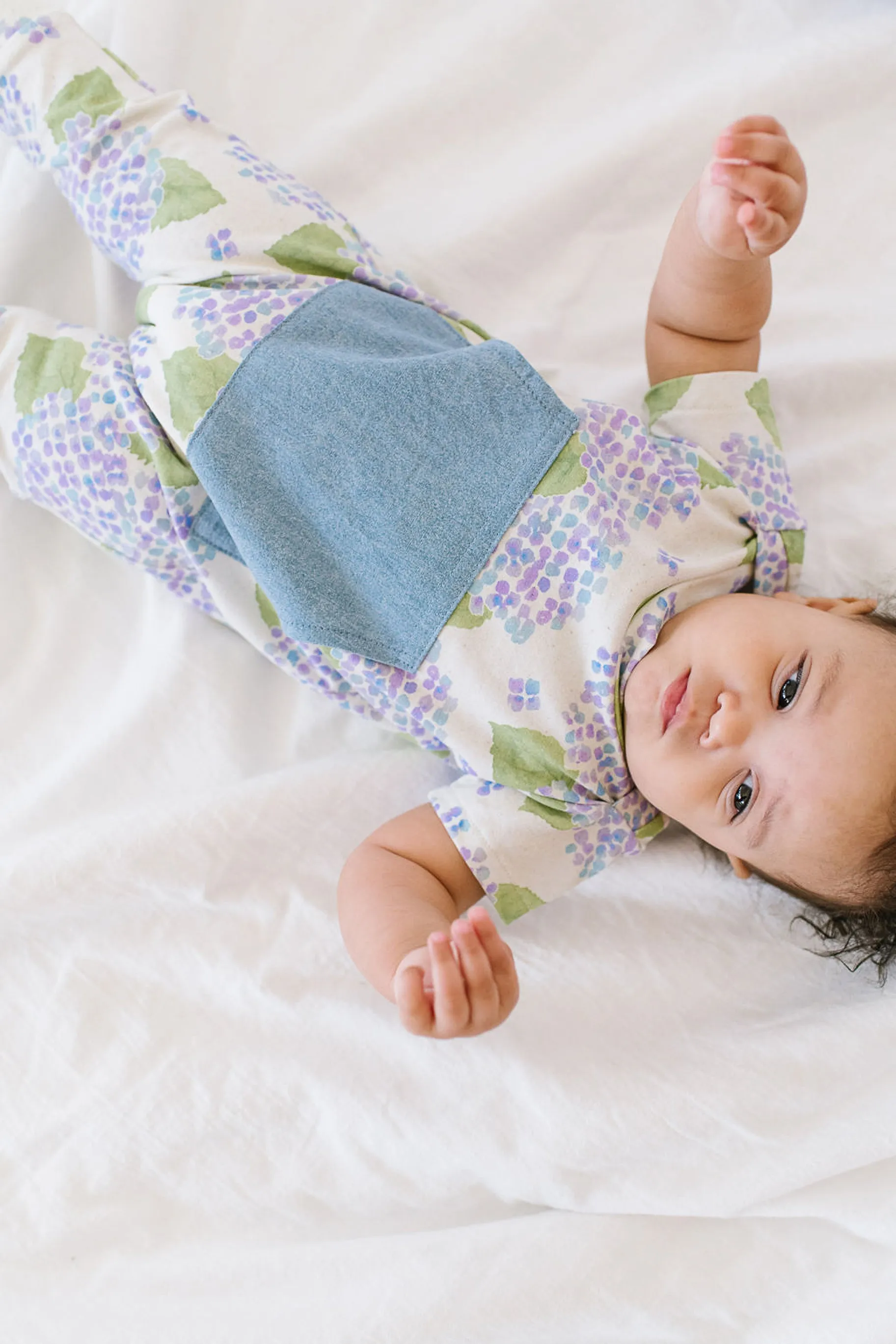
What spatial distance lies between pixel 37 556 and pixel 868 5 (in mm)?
1342

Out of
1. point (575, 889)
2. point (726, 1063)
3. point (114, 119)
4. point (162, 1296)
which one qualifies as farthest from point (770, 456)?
point (162, 1296)

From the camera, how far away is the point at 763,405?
1230 mm

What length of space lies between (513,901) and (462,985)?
283mm

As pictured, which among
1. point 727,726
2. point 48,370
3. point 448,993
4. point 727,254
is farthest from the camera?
point 48,370

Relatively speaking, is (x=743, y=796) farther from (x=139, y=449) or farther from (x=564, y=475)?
(x=139, y=449)

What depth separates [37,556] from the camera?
1.29m

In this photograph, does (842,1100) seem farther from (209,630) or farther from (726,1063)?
(209,630)

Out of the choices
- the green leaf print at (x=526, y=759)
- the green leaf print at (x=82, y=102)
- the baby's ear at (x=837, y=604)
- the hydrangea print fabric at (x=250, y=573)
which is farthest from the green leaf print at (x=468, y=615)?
the green leaf print at (x=82, y=102)

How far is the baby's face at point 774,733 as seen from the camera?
0.98 meters

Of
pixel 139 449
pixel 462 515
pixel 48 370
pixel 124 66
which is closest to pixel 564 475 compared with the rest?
pixel 462 515

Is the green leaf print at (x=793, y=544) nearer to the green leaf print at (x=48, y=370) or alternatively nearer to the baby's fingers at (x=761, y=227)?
the baby's fingers at (x=761, y=227)

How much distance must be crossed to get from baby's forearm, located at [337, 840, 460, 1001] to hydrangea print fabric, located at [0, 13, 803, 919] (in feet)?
0.20

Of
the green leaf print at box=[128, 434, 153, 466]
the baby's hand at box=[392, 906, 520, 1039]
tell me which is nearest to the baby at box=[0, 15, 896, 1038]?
the green leaf print at box=[128, 434, 153, 466]

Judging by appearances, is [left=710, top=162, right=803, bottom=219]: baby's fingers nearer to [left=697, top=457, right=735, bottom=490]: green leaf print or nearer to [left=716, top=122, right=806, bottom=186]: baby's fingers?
[left=716, top=122, right=806, bottom=186]: baby's fingers
